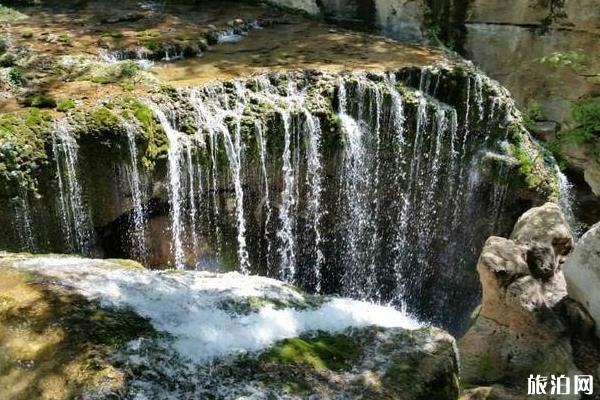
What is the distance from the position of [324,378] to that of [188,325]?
98 cm

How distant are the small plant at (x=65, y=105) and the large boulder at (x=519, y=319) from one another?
504 cm

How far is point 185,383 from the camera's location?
11.6ft

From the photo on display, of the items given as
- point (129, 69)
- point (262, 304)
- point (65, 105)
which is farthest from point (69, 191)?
point (262, 304)

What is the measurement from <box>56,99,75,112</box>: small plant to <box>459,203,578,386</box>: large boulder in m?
5.04

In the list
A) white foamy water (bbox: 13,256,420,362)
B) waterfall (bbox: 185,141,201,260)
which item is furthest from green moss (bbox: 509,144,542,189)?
white foamy water (bbox: 13,256,420,362)

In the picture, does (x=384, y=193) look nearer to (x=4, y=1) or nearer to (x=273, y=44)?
(x=273, y=44)

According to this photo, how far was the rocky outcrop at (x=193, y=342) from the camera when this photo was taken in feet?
11.5

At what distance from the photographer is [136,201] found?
7648 mm

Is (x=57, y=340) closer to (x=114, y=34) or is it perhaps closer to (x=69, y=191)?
(x=69, y=191)

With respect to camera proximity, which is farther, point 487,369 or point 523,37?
point 523,37

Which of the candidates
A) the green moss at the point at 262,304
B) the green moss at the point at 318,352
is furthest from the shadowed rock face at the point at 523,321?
the green moss at the point at 318,352

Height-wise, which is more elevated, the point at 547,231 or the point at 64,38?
the point at 64,38

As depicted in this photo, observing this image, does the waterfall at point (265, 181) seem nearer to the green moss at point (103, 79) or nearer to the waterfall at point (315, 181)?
the waterfall at point (315, 181)

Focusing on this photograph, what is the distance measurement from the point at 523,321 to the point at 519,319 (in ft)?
0.13
